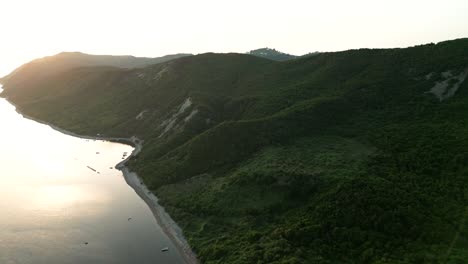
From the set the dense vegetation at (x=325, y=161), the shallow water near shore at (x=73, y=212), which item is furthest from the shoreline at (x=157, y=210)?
the dense vegetation at (x=325, y=161)

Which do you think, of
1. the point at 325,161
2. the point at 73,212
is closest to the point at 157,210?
the point at 73,212

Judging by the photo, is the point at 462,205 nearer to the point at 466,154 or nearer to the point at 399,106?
the point at 466,154

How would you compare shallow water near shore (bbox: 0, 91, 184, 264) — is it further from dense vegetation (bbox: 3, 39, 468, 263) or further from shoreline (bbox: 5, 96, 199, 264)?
dense vegetation (bbox: 3, 39, 468, 263)

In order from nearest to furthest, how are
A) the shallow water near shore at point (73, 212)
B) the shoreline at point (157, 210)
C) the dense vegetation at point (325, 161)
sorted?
the dense vegetation at point (325, 161) → the shallow water near shore at point (73, 212) → the shoreline at point (157, 210)

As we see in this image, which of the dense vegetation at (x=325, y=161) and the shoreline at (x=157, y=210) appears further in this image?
the shoreline at (x=157, y=210)

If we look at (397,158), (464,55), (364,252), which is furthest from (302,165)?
(464,55)

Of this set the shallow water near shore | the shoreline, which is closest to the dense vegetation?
the shoreline

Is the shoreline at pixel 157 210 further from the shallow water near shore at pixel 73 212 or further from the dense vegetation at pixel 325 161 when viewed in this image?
the dense vegetation at pixel 325 161
